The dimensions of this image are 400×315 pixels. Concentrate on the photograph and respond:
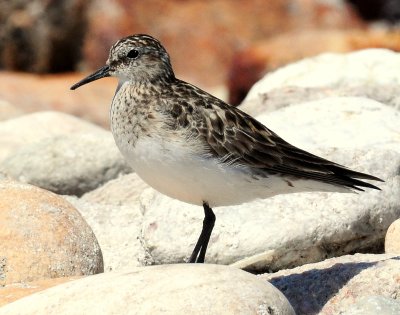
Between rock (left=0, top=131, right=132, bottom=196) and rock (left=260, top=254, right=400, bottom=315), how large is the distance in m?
3.57

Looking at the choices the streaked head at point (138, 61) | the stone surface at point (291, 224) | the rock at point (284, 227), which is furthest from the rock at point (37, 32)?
the streaked head at point (138, 61)

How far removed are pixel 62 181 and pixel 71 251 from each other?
3.09 meters

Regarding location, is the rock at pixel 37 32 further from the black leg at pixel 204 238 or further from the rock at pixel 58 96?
the black leg at pixel 204 238

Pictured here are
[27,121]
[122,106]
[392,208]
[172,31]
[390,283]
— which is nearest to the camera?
[390,283]

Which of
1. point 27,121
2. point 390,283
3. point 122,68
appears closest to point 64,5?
point 27,121

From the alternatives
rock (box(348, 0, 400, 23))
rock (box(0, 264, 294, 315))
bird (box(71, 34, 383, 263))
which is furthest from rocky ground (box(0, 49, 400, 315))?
rock (box(348, 0, 400, 23))

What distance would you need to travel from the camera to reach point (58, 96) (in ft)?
64.6

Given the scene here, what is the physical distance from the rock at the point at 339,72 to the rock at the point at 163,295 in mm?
6124

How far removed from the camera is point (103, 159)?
11.7m

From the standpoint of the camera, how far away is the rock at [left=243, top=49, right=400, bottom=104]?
1341cm

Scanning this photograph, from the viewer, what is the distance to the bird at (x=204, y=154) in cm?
812

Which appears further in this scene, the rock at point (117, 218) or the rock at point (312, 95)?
the rock at point (312, 95)

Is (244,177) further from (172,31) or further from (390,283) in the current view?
(172,31)

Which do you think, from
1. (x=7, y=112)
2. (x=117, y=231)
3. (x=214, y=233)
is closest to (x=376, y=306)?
(x=214, y=233)
